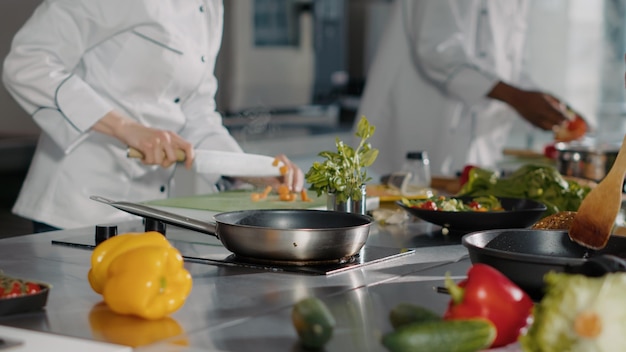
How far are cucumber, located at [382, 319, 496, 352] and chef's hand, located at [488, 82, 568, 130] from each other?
8.97 feet

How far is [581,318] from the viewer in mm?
1101

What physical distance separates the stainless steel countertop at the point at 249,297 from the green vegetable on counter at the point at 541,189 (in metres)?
0.49

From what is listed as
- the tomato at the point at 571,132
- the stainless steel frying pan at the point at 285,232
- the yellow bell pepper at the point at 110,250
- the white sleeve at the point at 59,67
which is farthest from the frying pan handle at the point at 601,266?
the tomato at the point at 571,132

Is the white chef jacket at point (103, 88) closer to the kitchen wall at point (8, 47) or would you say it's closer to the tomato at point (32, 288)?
the tomato at point (32, 288)

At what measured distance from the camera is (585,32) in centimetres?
612

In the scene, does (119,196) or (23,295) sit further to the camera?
(119,196)

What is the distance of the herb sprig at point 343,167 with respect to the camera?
2.00m

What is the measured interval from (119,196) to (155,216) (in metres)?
0.93

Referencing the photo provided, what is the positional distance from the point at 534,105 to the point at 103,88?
1.84m

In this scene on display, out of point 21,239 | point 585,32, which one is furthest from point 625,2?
point 21,239

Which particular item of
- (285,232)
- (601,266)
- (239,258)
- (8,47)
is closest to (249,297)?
(285,232)

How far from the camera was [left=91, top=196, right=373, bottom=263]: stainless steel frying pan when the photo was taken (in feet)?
5.44

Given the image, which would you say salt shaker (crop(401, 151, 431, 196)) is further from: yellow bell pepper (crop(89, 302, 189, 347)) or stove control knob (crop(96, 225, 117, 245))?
yellow bell pepper (crop(89, 302, 189, 347))

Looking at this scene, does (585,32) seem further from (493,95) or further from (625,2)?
(493,95)
